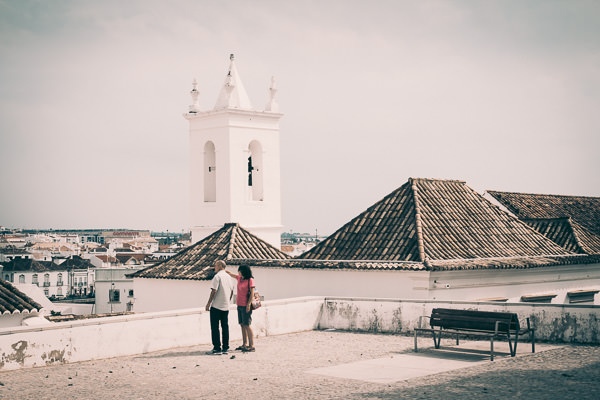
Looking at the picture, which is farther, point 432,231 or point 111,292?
point 111,292

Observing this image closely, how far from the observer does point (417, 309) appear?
1531cm

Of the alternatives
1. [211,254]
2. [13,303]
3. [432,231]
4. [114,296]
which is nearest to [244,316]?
[432,231]

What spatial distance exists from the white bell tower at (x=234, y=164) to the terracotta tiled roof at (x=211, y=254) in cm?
553

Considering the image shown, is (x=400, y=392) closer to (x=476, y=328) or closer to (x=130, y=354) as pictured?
(x=476, y=328)

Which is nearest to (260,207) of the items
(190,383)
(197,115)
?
(197,115)

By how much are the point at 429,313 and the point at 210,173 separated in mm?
21429

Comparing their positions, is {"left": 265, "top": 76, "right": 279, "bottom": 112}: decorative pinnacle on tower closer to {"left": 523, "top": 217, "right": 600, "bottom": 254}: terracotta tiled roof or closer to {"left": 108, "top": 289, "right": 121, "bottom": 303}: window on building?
{"left": 523, "top": 217, "right": 600, "bottom": 254}: terracotta tiled roof

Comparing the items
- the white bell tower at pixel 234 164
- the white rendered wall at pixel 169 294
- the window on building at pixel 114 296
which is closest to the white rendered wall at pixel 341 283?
the white rendered wall at pixel 169 294

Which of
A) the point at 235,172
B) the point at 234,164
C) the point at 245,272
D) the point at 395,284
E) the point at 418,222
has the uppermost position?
the point at 234,164

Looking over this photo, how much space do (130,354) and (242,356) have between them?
1829 mm

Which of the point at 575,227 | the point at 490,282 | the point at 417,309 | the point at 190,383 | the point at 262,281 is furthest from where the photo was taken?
the point at 575,227

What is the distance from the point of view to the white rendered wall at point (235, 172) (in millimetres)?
34000

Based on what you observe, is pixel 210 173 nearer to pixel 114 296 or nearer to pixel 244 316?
pixel 244 316

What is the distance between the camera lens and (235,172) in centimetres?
3422
